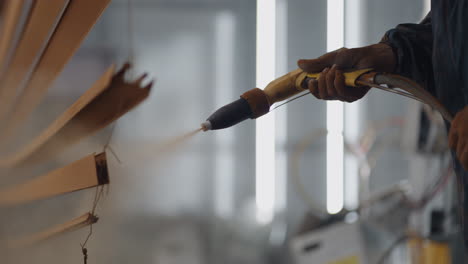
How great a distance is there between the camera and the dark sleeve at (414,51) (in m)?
0.51

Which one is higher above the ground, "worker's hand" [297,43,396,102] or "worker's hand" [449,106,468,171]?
"worker's hand" [297,43,396,102]

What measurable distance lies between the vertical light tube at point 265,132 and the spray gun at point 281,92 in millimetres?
2072

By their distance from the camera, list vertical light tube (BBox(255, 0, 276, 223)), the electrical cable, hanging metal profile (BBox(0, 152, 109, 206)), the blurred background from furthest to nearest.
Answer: vertical light tube (BBox(255, 0, 276, 223)) → the blurred background → the electrical cable → hanging metal profile (BBox(0, 152, 109, 206))

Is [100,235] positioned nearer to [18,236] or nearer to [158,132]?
[18,236]

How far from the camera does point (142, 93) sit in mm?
428

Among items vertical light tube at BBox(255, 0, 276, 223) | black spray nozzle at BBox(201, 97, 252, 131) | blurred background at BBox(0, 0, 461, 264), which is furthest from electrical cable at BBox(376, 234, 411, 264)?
vertical light tube at BBox(255, 0, 276, 223)

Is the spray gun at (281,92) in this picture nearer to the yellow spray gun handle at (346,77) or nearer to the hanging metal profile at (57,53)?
the yellow spray gun handle at (346,77)

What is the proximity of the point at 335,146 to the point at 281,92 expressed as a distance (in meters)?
2.27

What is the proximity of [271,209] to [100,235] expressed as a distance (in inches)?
85.3

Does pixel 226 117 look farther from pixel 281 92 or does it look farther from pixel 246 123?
pixel 246 123

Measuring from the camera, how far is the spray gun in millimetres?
421

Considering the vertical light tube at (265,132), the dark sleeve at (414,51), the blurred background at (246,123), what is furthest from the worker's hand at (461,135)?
the vertical light tube at (265,132)

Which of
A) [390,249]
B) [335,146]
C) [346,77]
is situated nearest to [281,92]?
[346,77]

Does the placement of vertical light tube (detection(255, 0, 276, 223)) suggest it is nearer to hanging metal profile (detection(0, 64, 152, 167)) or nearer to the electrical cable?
the electrical cable
